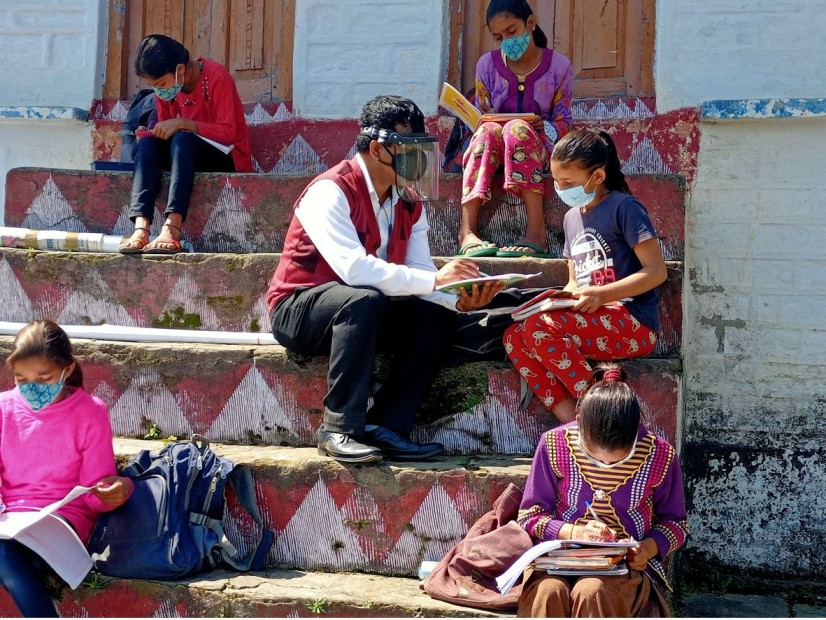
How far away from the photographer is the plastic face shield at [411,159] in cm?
404

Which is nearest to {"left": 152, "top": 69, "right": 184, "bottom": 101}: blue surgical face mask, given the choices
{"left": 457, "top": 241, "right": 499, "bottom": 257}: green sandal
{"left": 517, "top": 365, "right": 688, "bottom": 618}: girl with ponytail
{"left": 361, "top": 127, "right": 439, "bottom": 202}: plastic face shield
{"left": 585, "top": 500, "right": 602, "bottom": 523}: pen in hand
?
{"left": 361, "top": 127, "right": 439, "bottom": 202}: plastic face shield

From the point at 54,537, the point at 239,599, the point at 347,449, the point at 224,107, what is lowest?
the point at 239,599

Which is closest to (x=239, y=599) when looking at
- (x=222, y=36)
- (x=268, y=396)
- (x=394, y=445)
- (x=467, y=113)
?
(x=394, y=445)

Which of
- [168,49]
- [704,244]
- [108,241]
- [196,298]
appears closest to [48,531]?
[196,298]

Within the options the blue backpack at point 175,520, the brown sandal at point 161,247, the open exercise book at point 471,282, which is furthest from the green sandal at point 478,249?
the blue backpack at point 175,520

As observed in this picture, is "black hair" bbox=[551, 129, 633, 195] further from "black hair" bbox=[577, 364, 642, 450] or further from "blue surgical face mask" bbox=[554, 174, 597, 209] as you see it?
"black hair" bbox=[577, 364, 642, 450]

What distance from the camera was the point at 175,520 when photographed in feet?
11.8

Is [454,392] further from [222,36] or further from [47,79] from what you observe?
[47,79]

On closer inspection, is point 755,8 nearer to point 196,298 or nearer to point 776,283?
point 776,283

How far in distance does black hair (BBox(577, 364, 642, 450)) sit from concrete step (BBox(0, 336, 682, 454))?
696mm

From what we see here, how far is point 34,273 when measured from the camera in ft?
15.8

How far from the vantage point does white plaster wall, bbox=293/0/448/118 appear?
229 inches

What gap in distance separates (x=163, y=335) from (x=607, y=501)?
6.74 feet

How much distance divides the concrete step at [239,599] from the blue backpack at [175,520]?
6 centimetres
